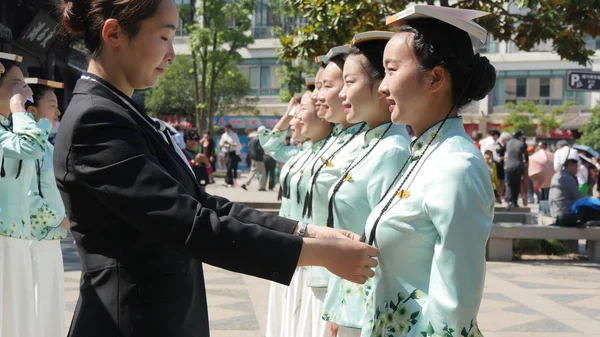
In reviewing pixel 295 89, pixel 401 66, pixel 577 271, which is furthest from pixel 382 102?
pixel 295 89

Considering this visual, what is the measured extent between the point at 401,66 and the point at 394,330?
2.67ft

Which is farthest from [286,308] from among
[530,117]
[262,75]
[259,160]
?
[262,75]

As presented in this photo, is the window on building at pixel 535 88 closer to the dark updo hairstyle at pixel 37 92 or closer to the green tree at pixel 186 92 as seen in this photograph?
the green tree at pixel 186 92

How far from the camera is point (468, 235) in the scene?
2.23m

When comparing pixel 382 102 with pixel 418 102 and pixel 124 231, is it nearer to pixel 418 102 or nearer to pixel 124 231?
pixel 418 102

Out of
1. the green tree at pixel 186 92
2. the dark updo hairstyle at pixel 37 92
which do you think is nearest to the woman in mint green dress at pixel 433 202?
the dark updo hairstyle at pixel 37 92

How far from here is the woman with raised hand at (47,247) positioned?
4887mm

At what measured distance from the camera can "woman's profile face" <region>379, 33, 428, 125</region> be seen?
2516 millimetres

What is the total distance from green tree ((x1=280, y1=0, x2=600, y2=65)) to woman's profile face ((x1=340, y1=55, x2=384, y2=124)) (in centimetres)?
631

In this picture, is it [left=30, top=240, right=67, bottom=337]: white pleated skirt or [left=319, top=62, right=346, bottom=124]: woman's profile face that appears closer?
[left=319, top=62, right=346, bottom=124]: woman's profile face

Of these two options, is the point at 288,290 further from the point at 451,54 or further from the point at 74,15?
the point at 74,15

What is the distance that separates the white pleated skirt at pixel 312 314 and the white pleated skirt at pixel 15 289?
1.60 m

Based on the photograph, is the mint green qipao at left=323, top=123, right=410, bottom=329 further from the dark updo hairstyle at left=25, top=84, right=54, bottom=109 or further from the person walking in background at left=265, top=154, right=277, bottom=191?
A: the person walking in background at left=265, top=154, right=277, bottom=191

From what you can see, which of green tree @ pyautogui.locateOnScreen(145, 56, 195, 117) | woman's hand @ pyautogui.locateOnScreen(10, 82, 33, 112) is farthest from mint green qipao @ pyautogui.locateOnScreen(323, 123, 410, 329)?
green tree @ pyautogui.locateOnScreen(145, 56, 195, 117)
